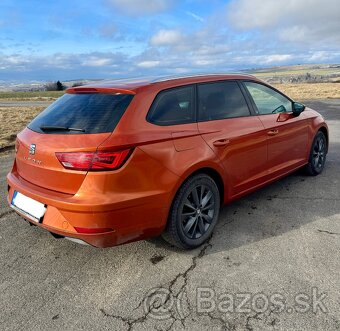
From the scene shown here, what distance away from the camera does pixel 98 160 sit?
275 cm

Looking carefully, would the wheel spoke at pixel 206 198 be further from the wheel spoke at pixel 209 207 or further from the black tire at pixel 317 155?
the black tire at pixel 317 155

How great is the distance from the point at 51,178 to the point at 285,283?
2095mm

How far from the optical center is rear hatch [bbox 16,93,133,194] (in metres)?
2.82

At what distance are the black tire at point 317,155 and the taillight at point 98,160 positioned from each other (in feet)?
11.8

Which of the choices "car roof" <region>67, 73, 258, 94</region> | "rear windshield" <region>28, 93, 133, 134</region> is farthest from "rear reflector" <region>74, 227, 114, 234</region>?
"car roof" <region>67, 73, 258, 94</region>

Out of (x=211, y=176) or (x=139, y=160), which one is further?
(x=211, y=176)

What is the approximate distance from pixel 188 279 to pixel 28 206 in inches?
60.7

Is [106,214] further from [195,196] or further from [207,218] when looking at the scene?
[207,218]

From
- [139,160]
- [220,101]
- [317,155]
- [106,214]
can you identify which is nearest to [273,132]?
[220,101]

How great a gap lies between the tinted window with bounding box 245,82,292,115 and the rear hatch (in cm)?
186

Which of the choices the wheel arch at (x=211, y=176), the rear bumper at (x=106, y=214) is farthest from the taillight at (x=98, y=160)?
the wheel arch at (x=211, y=176)

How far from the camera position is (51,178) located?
2969mm

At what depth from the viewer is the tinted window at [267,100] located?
4303 mm

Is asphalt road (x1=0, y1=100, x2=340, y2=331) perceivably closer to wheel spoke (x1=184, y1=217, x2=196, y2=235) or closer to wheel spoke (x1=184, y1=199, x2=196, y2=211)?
wheel spoke (x1=184, y1=217, x2=196, y2=235)
